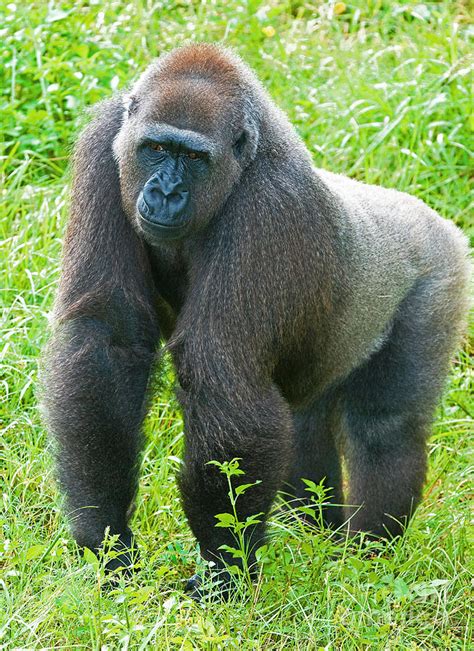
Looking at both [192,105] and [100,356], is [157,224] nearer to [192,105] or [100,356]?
[192,105]

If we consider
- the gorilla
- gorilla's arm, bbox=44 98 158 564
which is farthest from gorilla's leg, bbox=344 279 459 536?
gorilla's arm, bbox=44 98 158 564

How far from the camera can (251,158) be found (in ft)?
13.9

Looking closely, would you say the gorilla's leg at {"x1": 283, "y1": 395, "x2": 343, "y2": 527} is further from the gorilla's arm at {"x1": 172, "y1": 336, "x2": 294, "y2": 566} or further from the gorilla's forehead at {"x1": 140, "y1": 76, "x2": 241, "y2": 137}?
the gorilla's forehead at {"x1": 140, "y1": 76, "x2": 241, "y2": 137}

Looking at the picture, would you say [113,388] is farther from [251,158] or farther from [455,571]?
[455,571]

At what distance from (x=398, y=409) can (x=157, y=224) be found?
1.64 m

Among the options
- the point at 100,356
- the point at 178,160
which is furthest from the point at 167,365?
the point at 178,160

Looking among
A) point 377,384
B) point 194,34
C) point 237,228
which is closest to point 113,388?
point 237,228

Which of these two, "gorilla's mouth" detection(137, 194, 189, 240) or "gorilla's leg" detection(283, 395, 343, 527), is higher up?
"gorilla's mouth" detection(137, 194, 189, 240)

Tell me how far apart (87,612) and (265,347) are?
3.75 feet

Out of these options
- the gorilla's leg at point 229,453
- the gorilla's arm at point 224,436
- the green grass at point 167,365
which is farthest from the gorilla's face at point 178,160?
the green grass at point 167,365

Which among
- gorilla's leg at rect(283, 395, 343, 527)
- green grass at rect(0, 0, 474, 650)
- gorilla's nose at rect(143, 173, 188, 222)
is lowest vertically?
gorilla's leg at rect(283, 395, 343, 527)

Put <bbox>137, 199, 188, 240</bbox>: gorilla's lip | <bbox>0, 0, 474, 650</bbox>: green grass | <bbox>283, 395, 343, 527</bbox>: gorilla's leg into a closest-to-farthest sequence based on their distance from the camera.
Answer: <bbox>0, 0, 474, 650</bbox>: green grass < <bbox>137, 199, 188, 240</bbox>: gorilla's lip < <bbox>283, 395, 343, 527</bbox>: gorilla's leg

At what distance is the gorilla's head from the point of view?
404 centimetres

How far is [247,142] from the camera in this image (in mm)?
4207
